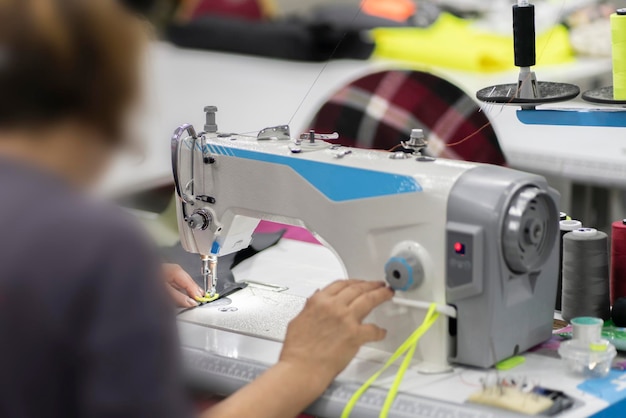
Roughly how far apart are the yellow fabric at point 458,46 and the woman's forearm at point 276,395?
223 centimetres

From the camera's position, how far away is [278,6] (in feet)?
15.2

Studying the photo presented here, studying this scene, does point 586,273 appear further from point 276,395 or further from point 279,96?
point 279,96

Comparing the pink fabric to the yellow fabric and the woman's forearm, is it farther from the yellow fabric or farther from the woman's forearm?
the yellow fabric

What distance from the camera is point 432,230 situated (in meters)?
1.64

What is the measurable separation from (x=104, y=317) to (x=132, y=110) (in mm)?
157

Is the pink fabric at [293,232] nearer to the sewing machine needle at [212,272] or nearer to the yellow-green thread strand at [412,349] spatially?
the sewing machine needle at [212,272]

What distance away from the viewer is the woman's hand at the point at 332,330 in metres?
1.59

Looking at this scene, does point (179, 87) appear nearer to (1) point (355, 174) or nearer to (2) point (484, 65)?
(2) point (484, 65)

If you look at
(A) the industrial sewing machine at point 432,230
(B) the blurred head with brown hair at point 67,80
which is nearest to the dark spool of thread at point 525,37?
(A) the industrial sewing machine at point 432,230

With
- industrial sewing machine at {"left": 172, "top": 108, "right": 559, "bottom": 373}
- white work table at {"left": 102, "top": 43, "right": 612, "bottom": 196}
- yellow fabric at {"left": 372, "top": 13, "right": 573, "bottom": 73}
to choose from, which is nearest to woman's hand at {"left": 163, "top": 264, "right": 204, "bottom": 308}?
industrial sewing machine at {"left": 172, "top": 108, "right": 559, "bottom": 373}

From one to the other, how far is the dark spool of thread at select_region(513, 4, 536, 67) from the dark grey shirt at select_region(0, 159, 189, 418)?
1286 mm

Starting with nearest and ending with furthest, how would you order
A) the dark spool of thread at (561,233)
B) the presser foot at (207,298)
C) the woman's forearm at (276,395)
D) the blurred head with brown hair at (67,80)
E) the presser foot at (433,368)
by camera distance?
the blurred head with brown hair at (67,80) → the woman's forearm at (276,395) → the presser foot at (433,368) → the dark spool of thread at (561,233) → the presser foot at (207,298)

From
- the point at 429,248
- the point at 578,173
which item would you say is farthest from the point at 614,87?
the point at 578,173

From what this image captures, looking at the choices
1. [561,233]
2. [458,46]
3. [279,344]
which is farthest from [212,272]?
[458,46]
